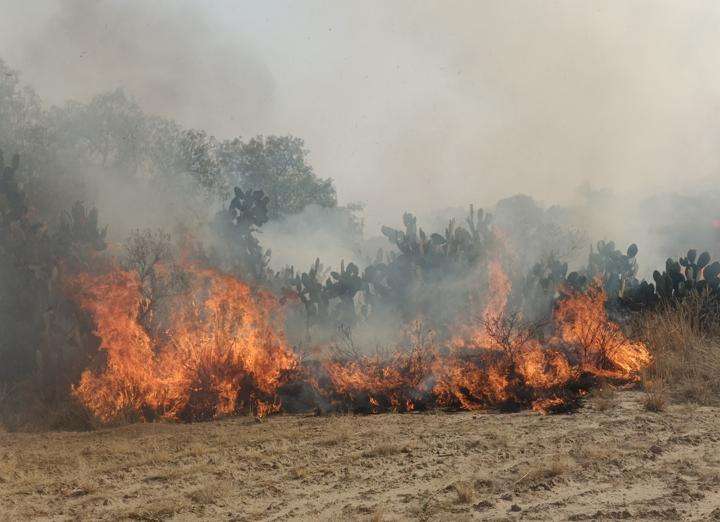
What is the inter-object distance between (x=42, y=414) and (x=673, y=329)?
943 centimetres

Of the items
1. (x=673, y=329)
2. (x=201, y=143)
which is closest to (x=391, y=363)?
(x=673, y=329)

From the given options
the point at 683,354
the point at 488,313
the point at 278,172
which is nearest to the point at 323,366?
the point at 488,313

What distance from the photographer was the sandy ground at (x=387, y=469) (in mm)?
5961

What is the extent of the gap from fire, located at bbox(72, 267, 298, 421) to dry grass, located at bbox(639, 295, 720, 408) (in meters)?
5.21

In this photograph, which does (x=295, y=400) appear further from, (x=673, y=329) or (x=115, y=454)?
(x=673, y=329)

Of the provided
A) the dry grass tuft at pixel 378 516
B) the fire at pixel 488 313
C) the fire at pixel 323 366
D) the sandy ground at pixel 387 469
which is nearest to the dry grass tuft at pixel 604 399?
the sandy ground at pixel 387 469

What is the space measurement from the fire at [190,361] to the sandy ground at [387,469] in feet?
2.93

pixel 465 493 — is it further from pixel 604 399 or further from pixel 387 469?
pixel 604 399

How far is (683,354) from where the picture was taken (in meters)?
10.8

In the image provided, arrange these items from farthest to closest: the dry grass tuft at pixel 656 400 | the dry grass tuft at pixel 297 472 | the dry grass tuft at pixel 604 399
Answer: the dry grass tuft at pixel 604 399 < the dry grass tuft at pixel 656 400 < the dry grass tuft at pixel 297 472

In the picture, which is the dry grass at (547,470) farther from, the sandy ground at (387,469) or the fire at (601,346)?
the fire at (601,346)

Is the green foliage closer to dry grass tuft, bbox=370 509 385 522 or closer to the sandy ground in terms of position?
the sandy ground

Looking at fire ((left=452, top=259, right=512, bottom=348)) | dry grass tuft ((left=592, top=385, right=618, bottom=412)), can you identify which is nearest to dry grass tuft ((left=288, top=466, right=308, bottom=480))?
dry grass tuft ((left=592, top=385, right=618, bottom=412))

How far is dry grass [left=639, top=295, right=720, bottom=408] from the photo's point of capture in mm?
9633
